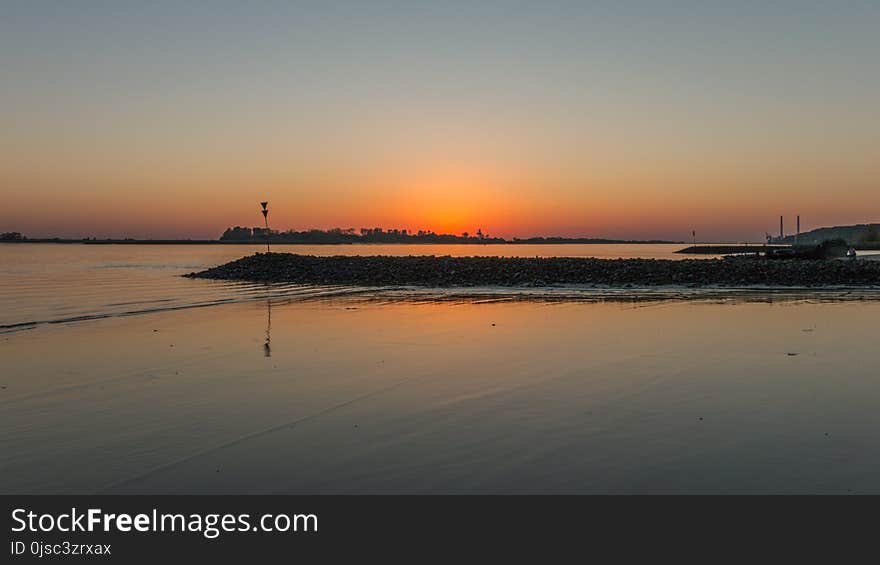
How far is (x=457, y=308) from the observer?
2630 cm

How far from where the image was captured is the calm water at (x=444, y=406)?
6926 millimetres

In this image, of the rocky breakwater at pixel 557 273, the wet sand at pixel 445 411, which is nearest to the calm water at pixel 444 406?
the wet sand at pixel 445 411

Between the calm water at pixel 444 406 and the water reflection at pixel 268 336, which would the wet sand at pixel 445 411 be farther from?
the water reflection at pixel 268 336

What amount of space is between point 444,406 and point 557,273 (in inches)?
1384

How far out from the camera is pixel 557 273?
44188 mm

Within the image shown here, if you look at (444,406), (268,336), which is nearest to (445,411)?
(444,406)

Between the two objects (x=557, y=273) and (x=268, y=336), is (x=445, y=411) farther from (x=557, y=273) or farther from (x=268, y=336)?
(x=557, y=273)

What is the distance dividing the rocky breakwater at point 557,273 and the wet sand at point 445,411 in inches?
867

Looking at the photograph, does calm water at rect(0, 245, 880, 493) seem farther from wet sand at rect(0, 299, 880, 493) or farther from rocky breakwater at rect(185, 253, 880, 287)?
rocky breakwater at rect(185, 253, 880, 287)

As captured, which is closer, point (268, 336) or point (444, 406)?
point (444, 406)
